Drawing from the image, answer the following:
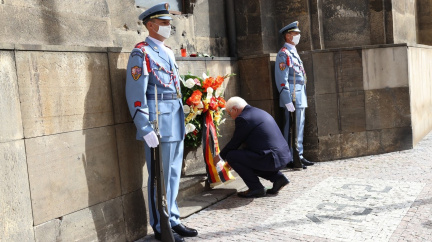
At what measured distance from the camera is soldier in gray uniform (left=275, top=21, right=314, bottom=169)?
7344 mm

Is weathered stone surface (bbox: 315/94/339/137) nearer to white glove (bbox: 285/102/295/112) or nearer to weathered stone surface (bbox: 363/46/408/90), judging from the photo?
weathered stone surface (bbox: 363/46/408/90)

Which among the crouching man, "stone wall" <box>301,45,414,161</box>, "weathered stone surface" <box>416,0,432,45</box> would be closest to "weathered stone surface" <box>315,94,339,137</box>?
"stone wall" <box>301,45,414,161</box>

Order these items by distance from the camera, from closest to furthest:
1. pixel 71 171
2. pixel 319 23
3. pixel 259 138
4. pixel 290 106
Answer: pixel 71 171, pixel 259 138, pixel 290 106, pixel 319 23

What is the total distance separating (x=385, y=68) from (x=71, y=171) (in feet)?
19.1

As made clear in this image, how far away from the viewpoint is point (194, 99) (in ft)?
18.6

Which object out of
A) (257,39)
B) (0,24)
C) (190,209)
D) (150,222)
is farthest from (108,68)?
(257,39)

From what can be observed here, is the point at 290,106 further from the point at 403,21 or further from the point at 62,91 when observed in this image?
the point at 62,91

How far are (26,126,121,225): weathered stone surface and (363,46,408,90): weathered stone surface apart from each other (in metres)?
5.03

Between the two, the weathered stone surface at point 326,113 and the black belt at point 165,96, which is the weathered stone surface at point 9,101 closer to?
the black belt at point 165,96

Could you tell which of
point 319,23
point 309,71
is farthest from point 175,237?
point 319,23

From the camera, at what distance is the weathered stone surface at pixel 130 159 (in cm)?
458

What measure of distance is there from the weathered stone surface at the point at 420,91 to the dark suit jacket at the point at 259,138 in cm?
347

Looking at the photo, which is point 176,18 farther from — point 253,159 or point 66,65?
point 66,65

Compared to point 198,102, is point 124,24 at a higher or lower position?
higher
